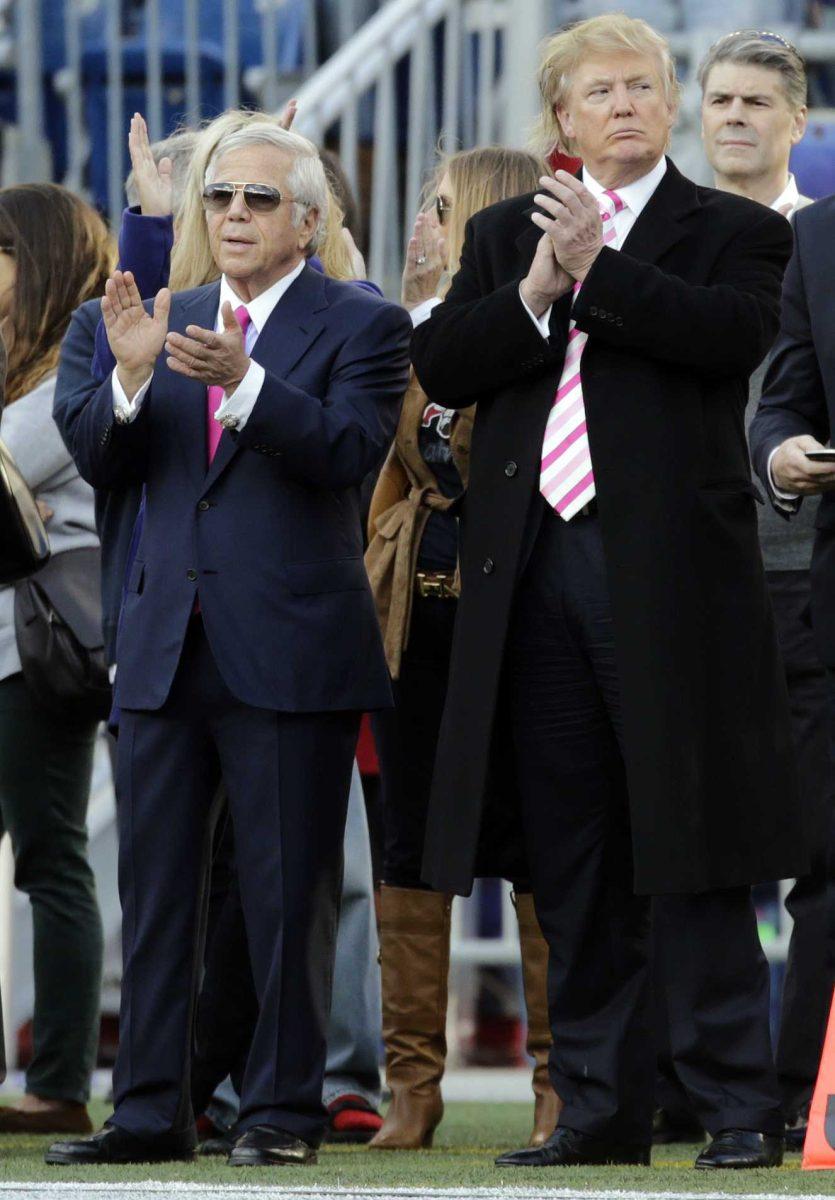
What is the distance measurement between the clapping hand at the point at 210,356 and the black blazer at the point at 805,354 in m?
0.99

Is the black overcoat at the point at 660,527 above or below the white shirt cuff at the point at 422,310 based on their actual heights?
below

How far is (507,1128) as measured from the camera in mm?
5703

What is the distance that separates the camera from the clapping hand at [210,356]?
13.9 feet

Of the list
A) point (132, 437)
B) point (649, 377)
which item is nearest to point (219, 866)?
point (132, 437)

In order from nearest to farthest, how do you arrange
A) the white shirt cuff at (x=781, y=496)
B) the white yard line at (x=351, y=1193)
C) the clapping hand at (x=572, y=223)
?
1. the white yard line at (x=351, y=1193)
2. the clapping hand at (x=572, y=223)
3. the white shirt cuff at (x=781, y=496)

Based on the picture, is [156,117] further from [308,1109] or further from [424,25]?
[308,1109]

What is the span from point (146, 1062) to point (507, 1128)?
1.52 metres

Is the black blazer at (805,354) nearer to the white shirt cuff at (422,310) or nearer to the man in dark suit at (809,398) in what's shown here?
the man in dark suit at (809,398)

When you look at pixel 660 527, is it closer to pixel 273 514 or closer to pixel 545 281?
pixel 545 281

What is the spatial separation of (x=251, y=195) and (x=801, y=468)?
1073 mm

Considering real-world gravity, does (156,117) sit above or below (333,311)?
above

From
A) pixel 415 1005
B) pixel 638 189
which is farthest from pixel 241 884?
pixel 638 189

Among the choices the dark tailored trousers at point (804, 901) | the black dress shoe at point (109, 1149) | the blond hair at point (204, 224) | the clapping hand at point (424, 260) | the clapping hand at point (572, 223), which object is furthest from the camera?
the clapping hand at point (424, 260)

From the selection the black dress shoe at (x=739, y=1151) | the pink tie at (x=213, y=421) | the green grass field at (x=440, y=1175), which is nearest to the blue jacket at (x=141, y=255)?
the pink tie at (x=213, y=421)
